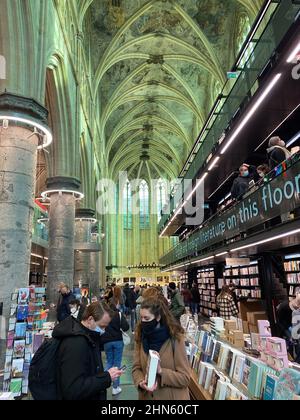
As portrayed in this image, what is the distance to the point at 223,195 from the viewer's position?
14773 millimetres

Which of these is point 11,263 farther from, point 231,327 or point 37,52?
point 37,52

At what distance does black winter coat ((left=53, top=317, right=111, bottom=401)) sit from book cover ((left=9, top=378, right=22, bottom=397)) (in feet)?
10.0

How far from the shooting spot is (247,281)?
10633mm

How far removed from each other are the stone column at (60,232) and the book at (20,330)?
175 inches

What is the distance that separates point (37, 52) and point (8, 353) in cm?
610

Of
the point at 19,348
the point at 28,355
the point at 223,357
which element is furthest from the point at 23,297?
the point at 223,357

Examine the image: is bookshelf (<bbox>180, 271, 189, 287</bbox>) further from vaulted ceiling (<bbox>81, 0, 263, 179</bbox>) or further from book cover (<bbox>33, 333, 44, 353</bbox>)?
book cover (<bbox>33, 333, 44, 353</bbox>)

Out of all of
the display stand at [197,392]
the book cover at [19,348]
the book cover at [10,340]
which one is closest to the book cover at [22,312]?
the book cover at [10,340]

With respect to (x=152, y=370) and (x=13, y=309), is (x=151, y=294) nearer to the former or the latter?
(x=152, y=370)

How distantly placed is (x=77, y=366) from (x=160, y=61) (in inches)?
927

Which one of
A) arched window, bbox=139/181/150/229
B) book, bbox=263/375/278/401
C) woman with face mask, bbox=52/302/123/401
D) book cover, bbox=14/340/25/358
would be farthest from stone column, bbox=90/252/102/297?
arched window, bbox=139/181/150/229

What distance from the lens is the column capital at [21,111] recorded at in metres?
5.75
